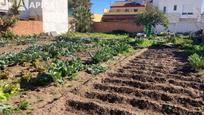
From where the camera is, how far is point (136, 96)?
7.00m

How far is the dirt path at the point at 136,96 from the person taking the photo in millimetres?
6156

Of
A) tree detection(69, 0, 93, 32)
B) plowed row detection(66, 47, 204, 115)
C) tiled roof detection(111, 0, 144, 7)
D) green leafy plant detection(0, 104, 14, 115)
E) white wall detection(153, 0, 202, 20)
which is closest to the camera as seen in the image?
green leafy plant detection(0, 104, 14, 115)

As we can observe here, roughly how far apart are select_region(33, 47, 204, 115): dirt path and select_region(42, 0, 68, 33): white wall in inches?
900

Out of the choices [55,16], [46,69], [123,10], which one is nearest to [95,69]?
[46,69]

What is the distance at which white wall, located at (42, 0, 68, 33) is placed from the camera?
30.8 m

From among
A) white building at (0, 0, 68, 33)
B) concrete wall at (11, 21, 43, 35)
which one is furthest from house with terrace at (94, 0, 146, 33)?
concrete wall at (11, 21, 43, 35)

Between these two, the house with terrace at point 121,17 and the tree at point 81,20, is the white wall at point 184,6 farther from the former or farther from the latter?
the tree at point 81,20

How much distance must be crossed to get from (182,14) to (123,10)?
1085 cm

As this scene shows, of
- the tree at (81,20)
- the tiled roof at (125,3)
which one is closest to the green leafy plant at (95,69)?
the tree at (81,20)

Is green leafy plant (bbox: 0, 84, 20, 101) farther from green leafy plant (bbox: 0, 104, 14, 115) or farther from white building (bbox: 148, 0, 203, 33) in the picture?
white building (bbox: 148, 0, 203, 33)

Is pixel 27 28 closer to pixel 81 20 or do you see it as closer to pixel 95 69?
pixel 81 20

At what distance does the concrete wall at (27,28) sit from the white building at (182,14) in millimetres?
17881

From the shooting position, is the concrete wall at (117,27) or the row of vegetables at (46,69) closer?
the row of vegetables at (46,69)

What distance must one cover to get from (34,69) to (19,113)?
3.75 m
